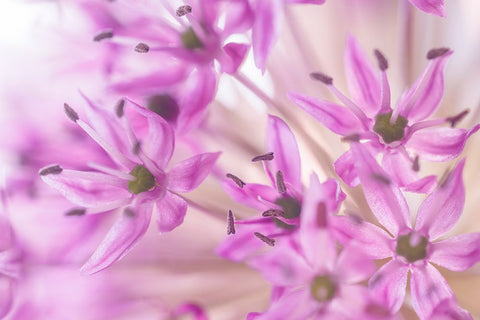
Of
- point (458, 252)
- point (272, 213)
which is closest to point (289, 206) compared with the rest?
point (272, 213)

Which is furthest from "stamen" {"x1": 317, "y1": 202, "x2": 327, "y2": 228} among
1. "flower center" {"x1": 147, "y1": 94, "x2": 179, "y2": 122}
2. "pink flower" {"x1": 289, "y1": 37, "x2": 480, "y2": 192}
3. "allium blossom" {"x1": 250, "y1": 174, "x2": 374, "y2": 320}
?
"flower center" {"x1": 147, "y1": 94, "x2": 179, "y2": 122}

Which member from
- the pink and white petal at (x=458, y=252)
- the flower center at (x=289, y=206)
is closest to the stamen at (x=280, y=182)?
the flower center at (x=289, y=206)

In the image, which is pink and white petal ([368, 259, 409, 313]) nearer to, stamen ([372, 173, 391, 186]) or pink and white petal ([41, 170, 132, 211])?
stamen ([372, 173, 391, 186])

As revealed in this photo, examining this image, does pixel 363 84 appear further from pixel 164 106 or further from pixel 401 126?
pixel 164 106

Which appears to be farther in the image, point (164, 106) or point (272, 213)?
point (164, 106)

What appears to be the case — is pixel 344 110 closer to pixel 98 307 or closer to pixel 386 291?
pixel 386 291

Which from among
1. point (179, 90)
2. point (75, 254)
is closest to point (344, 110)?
point (179, 90)
